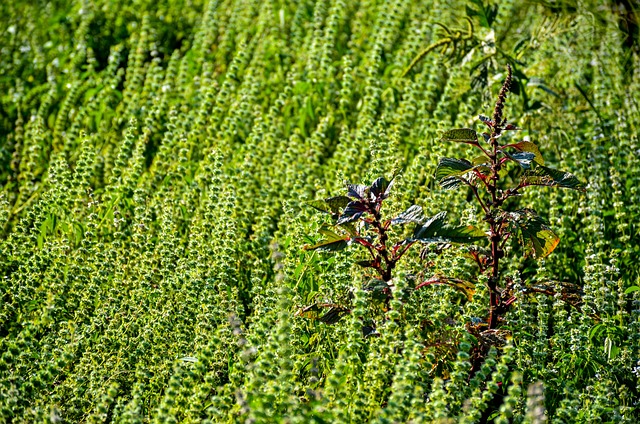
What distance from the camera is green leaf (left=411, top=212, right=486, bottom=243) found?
2.75 meters

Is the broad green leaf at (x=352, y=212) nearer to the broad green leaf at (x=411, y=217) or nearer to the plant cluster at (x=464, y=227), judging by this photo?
the plant cluster at (x=464, y=227)

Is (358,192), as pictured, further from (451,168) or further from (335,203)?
(451,168)

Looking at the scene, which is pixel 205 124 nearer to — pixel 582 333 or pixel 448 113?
pixel 448 113

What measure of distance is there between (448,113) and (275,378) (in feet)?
8.53

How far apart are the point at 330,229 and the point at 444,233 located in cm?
49

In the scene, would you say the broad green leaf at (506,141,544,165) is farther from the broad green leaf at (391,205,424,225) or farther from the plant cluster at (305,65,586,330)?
the broad green leaf at (391,205,424,225)

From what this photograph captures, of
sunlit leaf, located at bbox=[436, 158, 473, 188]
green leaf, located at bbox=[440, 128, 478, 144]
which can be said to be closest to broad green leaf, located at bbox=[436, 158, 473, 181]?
sunlit leaf, located at bbox=[436, 158, 473, 188]

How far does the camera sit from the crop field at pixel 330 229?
8.63 ft

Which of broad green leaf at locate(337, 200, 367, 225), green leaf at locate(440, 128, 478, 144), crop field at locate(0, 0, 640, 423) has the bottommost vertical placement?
crop field at locate(0, 0, 640, 423)

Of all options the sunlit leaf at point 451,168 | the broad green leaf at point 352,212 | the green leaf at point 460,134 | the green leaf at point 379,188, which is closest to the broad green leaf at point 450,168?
the sunlit leaf at point 451,168

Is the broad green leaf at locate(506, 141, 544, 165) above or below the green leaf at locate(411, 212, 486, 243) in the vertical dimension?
above

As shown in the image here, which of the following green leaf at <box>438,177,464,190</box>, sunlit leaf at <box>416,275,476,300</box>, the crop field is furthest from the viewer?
green leaf at <box>438,177,464,190</box>

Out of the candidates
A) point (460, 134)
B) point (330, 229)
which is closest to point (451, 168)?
point (460, 134)

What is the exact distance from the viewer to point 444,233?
2.77 meters
